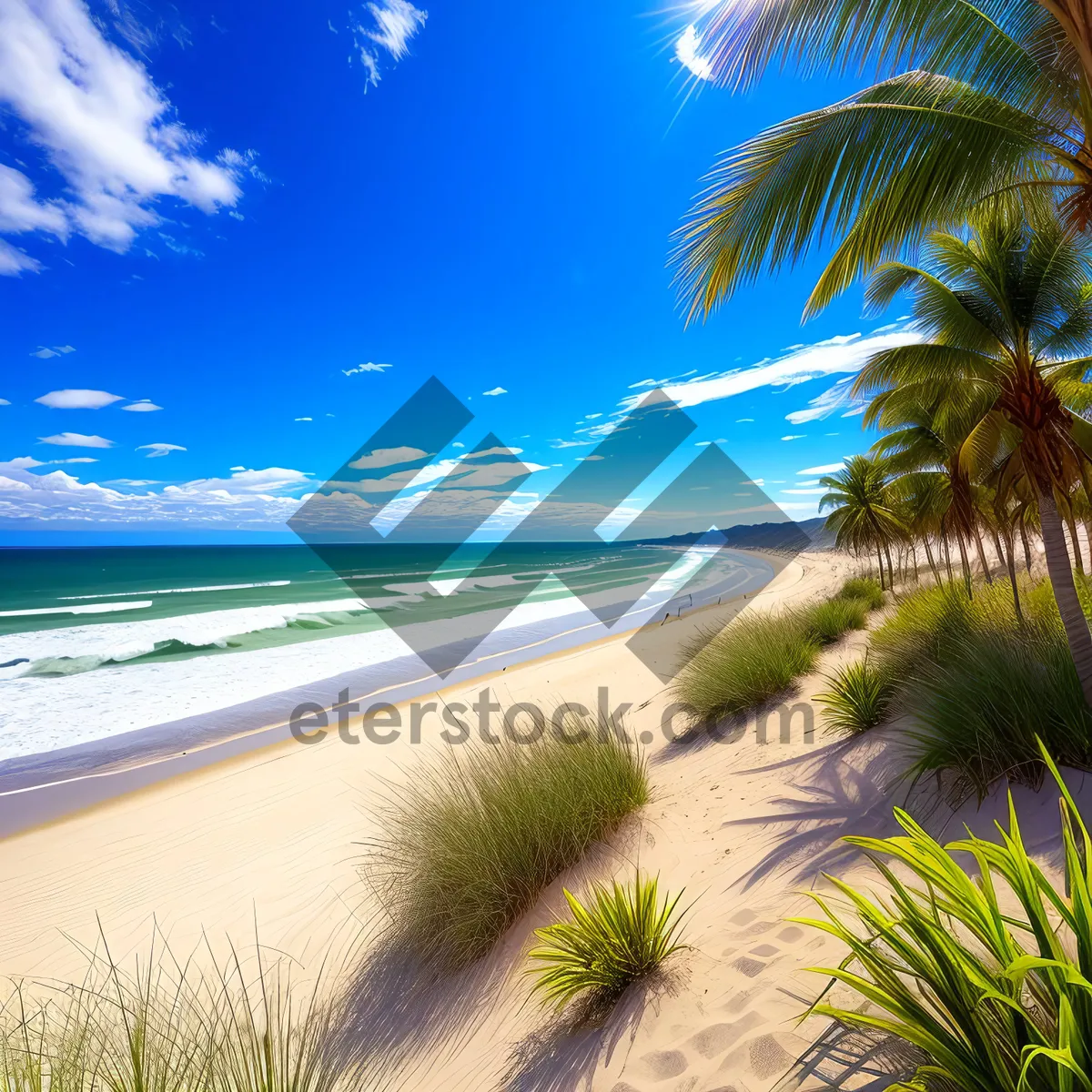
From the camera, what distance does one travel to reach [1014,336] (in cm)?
591

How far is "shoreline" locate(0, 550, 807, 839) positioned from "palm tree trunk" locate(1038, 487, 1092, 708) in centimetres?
1131

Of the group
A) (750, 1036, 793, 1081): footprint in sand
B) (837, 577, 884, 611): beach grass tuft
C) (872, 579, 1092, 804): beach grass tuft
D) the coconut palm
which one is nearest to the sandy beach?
(750, 1036, 793, 1081): footprint in sand

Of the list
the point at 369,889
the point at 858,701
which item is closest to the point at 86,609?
the point at 369,889

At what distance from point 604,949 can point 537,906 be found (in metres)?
1.06

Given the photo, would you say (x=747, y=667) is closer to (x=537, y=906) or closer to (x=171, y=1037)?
(x=537, y=906)

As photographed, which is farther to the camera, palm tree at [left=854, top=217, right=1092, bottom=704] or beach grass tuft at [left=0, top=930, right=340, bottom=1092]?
palm tree at [left=854, top=217, right=1092, bottom=704]

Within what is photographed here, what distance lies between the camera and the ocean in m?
12.3

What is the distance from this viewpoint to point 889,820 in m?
3.68

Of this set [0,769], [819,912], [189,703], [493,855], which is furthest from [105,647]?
[819,912]

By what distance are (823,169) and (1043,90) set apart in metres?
1.71

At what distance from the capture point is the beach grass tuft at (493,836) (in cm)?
362

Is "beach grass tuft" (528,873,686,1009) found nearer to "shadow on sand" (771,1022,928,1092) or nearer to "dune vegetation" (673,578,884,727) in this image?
"shadow on sand" (771,1022,928,1092)

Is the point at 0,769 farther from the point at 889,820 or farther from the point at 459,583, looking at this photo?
the point at 459,583

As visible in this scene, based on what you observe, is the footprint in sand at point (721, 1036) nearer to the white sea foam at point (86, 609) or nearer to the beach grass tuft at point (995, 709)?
the beach grass tuft at point (995, 709)
